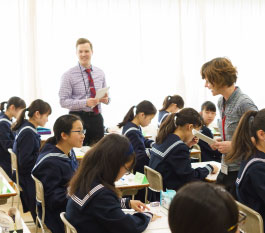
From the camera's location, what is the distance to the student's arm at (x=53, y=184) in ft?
9.50

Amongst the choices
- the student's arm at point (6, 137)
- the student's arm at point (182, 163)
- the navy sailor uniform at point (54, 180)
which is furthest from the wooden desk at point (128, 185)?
the student's arm at point (6, 137)

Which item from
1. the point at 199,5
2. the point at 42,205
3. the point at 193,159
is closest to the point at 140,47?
the point at 199,5

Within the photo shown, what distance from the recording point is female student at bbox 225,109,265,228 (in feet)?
7.89

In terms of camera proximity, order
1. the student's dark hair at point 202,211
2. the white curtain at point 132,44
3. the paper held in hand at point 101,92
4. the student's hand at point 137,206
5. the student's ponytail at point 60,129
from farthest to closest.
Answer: the white curtain at point 132,44, the paper held in hand at point 101,92, the student's ponytail at point 60,129, the student's hand at point 137,206, the student's dark hair at point 202,211

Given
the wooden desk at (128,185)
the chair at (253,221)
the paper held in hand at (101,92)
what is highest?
the paper held in hand at (101,92)

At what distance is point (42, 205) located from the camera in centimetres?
299

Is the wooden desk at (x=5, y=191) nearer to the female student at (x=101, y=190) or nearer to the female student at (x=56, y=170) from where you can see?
the female student at (x=56, y=170)

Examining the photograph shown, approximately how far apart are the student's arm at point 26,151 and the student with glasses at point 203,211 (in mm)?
3137

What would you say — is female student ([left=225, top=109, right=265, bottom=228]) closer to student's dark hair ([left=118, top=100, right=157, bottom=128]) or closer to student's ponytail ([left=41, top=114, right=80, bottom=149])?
student's ponytail ([left=41, top=114, right=80, bottom=149])

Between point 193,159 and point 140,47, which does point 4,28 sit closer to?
point 140,47

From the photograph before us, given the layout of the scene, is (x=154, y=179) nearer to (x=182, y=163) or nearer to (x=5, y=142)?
(x=182, y=163)

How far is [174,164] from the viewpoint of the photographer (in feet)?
11.0

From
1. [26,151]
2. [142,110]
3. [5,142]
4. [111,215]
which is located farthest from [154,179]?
[5,142]

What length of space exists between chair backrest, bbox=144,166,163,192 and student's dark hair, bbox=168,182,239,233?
2.11 m
